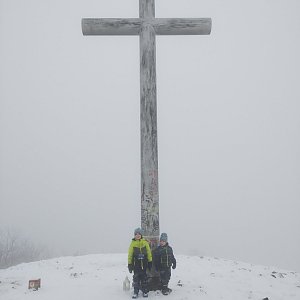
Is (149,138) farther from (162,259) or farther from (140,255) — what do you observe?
(162,259)

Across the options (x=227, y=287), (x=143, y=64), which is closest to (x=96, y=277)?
(x=227, y=287)

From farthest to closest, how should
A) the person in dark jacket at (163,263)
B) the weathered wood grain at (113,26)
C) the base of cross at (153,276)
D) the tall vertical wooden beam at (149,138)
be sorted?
1. the weathered wood grain at (113,26)
2. the tall vertical wooden beam at (149,138)
3. the base of cross at (153,276)
4. the person in dark jacket at (163,263)

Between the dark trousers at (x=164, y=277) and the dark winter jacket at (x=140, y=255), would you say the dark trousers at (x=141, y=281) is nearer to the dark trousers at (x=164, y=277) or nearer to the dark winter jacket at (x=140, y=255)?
the dark winter jacket at (x=140, y=255)

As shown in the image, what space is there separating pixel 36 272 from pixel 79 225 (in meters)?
137

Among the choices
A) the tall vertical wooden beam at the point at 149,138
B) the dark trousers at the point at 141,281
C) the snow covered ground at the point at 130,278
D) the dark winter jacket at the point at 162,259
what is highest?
Answer: the tall vertical wooden beam at the point at 149,138

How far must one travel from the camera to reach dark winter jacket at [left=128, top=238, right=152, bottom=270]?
808 centimetres

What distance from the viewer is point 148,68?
9.25m

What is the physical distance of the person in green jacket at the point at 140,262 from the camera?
318 inches

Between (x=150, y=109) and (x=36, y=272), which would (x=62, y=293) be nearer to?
(x=36, y=272)

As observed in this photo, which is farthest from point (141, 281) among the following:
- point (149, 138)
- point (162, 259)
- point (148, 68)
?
point (148, 68)

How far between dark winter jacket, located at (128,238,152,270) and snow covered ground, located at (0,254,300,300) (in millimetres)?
765

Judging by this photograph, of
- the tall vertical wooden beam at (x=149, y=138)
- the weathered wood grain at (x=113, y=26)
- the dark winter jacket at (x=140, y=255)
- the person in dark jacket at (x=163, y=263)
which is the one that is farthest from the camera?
the weathered wood grain at (x=113, y=26)

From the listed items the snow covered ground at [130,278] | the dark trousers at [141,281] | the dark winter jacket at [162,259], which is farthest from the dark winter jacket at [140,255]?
the snow covered ground at [130,278]

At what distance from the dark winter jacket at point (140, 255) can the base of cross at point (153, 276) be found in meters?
0.31
